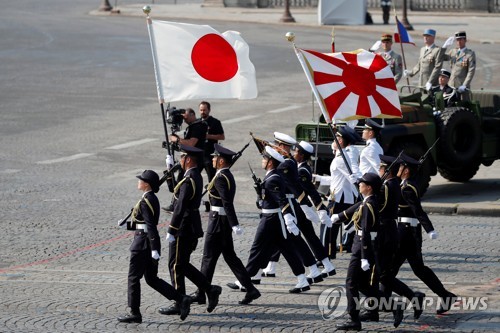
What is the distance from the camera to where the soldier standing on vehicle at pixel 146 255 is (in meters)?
11.9

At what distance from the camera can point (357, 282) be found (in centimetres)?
1176

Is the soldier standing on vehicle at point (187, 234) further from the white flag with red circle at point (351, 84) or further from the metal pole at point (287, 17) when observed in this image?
the metal pole at point (287, 17)

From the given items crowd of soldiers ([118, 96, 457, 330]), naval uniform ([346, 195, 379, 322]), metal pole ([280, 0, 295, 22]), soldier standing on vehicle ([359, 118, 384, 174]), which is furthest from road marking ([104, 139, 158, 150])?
metal pole ([280, 0, 295, 22])

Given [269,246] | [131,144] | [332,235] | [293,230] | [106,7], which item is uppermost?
Result: [293,230]

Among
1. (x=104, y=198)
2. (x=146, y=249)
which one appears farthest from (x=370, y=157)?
(x=104, y=198)

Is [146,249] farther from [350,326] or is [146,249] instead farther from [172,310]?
[350,326]

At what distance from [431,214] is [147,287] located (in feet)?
19.9

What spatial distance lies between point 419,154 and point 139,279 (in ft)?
25.8

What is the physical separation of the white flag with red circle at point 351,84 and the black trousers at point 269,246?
174 cm

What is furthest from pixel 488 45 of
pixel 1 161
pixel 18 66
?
pixel 1 161

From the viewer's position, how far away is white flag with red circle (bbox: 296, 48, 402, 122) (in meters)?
14.6

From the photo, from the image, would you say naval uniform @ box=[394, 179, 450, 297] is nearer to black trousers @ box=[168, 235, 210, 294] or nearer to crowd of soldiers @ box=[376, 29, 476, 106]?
black trousers @ box=[168, 235, 210, 294]

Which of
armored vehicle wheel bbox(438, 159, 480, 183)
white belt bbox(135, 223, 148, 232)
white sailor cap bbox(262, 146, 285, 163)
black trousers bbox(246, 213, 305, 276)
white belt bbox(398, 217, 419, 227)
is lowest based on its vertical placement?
armored vehicle wheel bbox(438, 159, 480, 183)

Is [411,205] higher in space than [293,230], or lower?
higher
